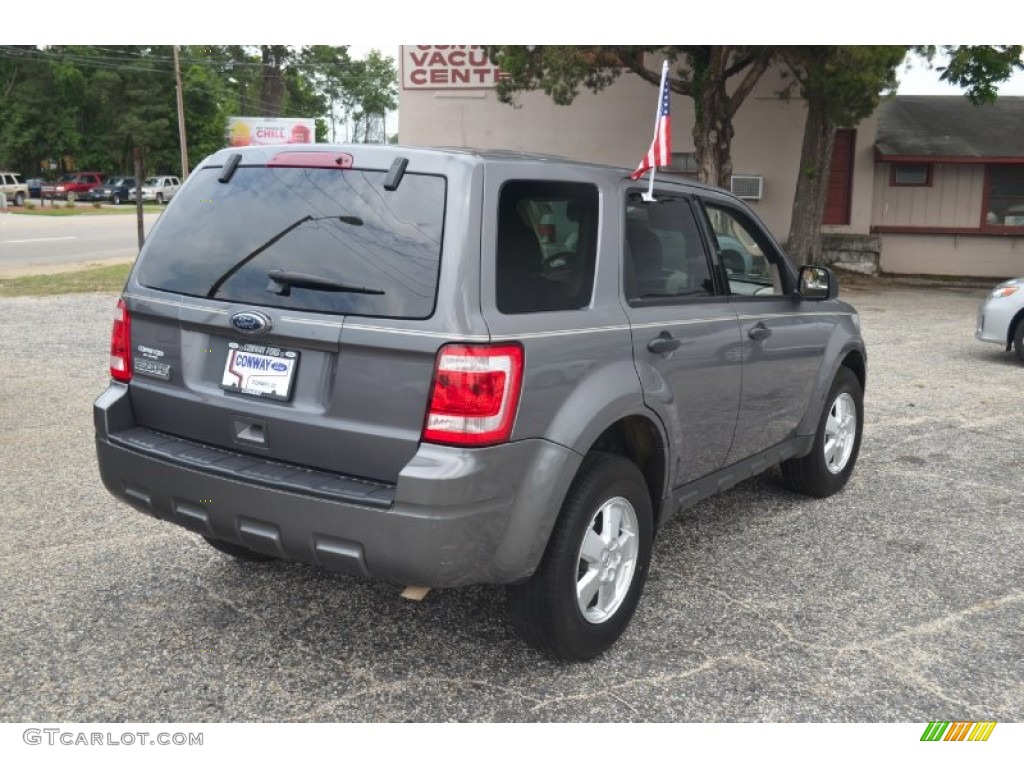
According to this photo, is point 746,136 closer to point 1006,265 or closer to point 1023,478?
point 1006,265

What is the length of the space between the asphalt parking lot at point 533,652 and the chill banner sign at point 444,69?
64.9ft

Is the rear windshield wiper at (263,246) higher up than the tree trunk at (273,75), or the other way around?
the tree trunk at (273,75)

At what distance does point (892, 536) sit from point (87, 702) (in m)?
3.83

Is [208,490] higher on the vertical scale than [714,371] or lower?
lower

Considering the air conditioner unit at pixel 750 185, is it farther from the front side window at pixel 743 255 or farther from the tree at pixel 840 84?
the front side window at pixel 743 255

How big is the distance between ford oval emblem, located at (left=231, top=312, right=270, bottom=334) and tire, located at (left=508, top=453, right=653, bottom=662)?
118cm

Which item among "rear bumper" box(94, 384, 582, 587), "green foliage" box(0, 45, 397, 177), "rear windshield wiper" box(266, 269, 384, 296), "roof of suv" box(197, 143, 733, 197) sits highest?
"green foliage" box(0, 45, 397, 177)

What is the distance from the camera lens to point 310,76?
7744cm

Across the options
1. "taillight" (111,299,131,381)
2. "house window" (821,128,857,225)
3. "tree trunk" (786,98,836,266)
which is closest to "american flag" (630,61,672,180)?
"taillight" (111,299,131,381)

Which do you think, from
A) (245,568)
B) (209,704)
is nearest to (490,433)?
(209,704)

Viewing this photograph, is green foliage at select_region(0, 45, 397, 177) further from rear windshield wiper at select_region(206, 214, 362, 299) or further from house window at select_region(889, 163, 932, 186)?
rear windshield wiper at select_region(206, 214, 362, 299)

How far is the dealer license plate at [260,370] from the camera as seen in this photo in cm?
324

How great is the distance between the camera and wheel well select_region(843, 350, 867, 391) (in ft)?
18.8

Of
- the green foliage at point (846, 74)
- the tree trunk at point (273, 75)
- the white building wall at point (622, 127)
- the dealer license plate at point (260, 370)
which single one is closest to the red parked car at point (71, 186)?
the tree trunk at point (273, 75)
